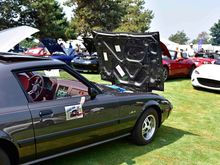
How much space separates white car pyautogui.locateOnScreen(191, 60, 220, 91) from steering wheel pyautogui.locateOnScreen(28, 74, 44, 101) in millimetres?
7734

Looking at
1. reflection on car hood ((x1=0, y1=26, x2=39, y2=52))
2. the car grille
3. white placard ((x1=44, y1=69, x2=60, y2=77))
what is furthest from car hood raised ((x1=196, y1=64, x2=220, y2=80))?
white placard ((x1=44, y1=69, x2=60, y2=77))

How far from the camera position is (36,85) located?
4.20 m

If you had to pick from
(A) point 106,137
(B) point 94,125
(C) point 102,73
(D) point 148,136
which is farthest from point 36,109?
(C) point 102,73

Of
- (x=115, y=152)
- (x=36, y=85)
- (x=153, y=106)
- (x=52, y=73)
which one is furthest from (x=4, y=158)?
(x=153, y=106)

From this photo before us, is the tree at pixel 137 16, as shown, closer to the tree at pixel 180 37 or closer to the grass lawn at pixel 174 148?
the grass lawn at pixel 174 148

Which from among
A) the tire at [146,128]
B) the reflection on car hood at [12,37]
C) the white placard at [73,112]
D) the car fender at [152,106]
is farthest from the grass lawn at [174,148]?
the reflection on car hood at [12,37]

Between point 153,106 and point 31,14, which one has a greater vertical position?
point 31,14

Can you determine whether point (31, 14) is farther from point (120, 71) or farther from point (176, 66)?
point (120, 71)

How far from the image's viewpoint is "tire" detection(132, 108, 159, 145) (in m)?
5.05

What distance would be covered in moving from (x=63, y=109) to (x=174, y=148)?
2.25 meters

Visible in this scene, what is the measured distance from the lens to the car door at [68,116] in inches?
141

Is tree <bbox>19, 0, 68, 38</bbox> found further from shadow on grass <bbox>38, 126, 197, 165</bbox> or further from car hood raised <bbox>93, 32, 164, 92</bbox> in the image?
shadow on grass <bbox>38, 126, 197, 165</bbox>

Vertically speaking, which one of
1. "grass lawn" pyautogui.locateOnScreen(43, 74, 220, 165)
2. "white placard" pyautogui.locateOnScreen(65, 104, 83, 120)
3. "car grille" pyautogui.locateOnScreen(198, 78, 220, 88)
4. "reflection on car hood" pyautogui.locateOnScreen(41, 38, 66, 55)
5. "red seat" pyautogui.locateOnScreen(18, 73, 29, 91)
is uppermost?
"reflection on car hood" pyautogui.locateOnScreen(41, 38, 66, 55)

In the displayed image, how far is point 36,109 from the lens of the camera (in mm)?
3504
